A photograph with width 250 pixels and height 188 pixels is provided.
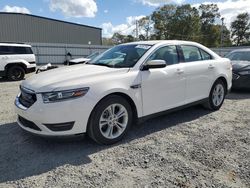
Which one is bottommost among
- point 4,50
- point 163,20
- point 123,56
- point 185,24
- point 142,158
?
point 142,158

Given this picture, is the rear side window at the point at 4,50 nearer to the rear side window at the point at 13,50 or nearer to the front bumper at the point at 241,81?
the rear side window at the point at 13,50

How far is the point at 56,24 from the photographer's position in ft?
109

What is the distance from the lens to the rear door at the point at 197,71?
4934 millimetres

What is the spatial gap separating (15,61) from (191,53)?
957 cm

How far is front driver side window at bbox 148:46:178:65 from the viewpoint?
448 centimetres

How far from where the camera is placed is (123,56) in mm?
4574

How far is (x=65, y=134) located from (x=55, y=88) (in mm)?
656

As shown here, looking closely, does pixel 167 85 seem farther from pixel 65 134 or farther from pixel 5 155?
pixel 5 155

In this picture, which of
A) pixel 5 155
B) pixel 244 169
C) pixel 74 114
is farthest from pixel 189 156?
pixel 5 155

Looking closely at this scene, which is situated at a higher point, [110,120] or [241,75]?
[241,75]

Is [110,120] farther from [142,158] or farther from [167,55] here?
[167,55]

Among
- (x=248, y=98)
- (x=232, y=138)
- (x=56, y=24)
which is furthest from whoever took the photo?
(x=56, y=24)

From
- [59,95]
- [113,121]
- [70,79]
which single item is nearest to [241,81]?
[113,121]

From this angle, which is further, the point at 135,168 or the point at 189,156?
the point at 189,156
